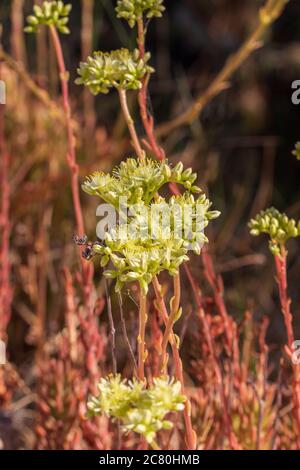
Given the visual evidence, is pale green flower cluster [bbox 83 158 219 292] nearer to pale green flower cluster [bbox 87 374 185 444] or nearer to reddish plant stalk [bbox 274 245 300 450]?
pale green flower cluster [bbox 87 374 185 444]

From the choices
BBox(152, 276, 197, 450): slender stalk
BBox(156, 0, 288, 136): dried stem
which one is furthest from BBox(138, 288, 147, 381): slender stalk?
BBox(156, 0, 288, 136): dried stem

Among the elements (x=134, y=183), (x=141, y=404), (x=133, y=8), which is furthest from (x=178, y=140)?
(x=141, y=404)

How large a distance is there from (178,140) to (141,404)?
7.59 feet

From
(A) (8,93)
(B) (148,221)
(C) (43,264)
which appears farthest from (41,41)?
(B) (148,221)

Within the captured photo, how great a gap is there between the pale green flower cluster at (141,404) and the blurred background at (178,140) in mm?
620

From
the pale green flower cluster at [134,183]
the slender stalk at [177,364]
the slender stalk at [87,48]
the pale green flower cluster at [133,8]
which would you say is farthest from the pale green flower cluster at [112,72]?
the slender stalk at [87,48]

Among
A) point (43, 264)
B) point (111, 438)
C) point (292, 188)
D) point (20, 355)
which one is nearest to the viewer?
point (111, 438)

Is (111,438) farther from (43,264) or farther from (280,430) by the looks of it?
(43,264)

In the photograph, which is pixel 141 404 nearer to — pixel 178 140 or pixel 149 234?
pixel 149 234

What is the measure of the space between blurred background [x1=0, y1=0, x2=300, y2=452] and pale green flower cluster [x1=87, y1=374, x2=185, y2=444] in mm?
620

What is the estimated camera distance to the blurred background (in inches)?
91.8

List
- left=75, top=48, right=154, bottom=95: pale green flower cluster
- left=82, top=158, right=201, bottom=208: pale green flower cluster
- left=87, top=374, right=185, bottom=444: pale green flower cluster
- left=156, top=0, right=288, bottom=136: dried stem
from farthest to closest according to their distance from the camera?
1. left=156, top=0, right=288, bottom=136: dried stem
2. left=75, top=48, right=154, bottom=95: pale green flower cluster
3. left=82, top=158, right=201, bottom=208: pale green flower cluster
4. left=87, top=374, right=185, bottom=444: pale green flower cluster

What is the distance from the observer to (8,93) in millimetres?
2627

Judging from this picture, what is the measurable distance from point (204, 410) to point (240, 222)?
2118mm
